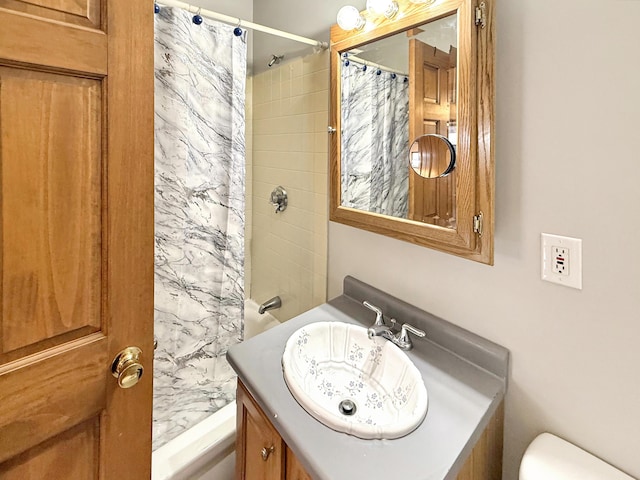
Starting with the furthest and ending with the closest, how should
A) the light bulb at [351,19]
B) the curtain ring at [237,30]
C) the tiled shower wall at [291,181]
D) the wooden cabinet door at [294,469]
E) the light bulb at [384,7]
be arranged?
the tiled shower wall at [291,181] < the curtain ring at [237,30] < the light bulb at [351,19] < the light bulb at [384,7] < the wooden cabinet door at [294,469]

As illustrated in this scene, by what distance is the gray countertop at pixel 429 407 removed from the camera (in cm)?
74

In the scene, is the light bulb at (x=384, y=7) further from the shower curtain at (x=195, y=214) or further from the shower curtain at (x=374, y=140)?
the shower curtain at (x=195, y=214)

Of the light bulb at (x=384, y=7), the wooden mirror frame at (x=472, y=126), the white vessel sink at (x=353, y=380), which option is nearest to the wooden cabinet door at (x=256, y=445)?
the white vessel sink at (x=353, y=380)

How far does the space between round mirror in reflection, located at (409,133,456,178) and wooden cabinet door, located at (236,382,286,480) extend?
34.5 inches

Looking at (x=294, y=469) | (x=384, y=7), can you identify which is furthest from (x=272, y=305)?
(x=384, y=7)

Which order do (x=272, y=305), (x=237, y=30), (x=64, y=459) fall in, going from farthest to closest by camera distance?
(x=272, y=305)
(x=237, y=30)
(x=64, y=459)

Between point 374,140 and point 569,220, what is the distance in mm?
706

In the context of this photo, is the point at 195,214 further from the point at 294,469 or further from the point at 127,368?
the point at 294,469

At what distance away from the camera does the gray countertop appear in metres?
0.74

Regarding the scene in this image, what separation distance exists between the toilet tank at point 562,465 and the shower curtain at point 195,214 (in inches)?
45.5

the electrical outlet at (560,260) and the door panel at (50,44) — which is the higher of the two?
the door panel at (50,44)

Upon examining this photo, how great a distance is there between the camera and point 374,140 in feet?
4.34

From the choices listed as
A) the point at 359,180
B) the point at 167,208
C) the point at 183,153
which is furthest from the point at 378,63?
the point at 167,208

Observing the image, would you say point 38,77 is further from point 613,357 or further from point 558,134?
point 613,357
